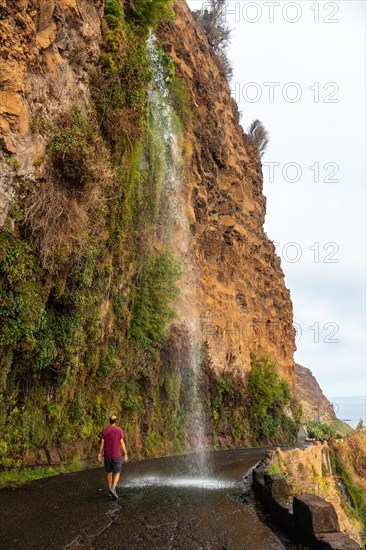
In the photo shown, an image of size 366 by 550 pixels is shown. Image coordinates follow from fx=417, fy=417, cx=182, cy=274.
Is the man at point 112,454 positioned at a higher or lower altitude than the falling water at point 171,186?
lower

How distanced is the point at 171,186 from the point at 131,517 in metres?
17.3

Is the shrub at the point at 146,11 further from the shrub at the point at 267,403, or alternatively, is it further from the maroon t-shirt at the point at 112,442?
the shrub at the point at 267,403

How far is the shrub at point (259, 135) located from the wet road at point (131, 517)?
3720 cm

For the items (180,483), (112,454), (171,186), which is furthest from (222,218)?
(112,454)

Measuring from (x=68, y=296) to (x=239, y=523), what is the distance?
22.4 feet

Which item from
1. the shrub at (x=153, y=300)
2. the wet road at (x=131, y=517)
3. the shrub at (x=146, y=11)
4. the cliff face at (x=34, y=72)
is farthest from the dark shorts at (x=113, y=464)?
the shrub at (x=146, y=11)

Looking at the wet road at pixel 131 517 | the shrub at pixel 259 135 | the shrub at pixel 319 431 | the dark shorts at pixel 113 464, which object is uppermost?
the shrub at pixel 259 135

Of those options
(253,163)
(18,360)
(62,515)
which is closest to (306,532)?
(62,515)

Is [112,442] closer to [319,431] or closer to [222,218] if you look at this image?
[222,218]

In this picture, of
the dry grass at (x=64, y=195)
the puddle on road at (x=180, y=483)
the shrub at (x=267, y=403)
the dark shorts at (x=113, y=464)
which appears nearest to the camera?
the dark shorts at (x=113, y=464)

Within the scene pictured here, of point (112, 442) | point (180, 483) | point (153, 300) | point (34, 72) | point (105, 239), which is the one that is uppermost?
point (34, 72)

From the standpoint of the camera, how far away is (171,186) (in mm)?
21703

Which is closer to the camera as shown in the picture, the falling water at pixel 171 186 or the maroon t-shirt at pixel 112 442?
the maroon t-shirt at pixel 112 442

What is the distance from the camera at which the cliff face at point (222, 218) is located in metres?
25.6
